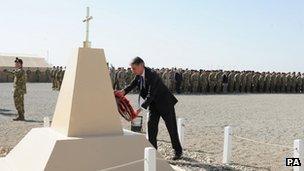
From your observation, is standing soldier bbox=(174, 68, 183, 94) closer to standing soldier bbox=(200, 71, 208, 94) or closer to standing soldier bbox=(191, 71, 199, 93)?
standing soldier bbox=(191, 71, 199, 93)

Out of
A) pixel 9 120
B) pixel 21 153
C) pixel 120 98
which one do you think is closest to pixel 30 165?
pixel 21 153

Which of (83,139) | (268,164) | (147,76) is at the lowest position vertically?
(268,164)

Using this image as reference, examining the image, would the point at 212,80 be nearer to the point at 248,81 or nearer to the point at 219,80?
the point at 219,80

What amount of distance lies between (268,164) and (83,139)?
12.5ft

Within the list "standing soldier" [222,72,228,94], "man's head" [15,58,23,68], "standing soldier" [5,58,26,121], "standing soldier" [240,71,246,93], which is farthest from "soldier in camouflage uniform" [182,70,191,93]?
"man's head" [15,58,23,68]

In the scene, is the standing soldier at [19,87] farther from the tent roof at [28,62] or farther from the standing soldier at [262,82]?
the tent roof at [28,62]

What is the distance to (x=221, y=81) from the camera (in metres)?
34.6

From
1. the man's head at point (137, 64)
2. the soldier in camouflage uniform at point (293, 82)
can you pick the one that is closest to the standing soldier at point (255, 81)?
the soldier in camouflage uniform at point (293, 82)

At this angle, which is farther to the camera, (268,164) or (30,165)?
(268,164)

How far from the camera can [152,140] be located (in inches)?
341

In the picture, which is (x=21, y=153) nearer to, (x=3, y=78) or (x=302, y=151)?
(x=302, y=151)

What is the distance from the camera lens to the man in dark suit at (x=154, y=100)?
840cm

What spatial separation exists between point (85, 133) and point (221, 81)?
28454mm

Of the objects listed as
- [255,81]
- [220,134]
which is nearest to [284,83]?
[255,81]
